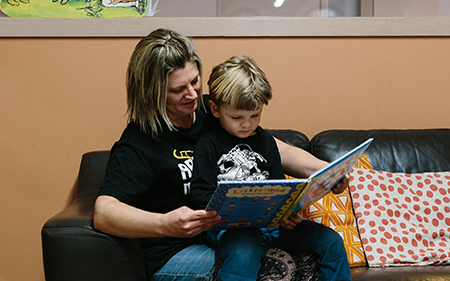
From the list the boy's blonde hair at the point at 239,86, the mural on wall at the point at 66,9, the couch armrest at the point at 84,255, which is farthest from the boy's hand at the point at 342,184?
the mural on wall at the point at 66,9

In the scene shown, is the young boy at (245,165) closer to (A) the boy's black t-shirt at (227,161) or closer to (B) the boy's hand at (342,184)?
(A) the boy's black t-shirt at (227,161)

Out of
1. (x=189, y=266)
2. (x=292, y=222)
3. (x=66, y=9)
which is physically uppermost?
(x=66, y=9)

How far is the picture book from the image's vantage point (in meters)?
0.98

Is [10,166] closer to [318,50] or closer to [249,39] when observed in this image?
[249,39]

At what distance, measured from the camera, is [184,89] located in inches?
52.1

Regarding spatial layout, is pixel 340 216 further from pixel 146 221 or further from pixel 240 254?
pixel 146 221

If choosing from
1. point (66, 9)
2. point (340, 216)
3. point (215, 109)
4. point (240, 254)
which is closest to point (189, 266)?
point (240, 254)

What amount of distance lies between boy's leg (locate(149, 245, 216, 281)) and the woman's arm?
0.13 metres

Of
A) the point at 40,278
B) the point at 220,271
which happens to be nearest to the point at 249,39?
the point at 220,271

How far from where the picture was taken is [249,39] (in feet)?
6.73

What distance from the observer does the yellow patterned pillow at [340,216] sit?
156 cm

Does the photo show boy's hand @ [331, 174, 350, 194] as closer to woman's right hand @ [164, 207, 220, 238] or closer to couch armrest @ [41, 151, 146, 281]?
woman's right hand @ [164, 207, 220, 238]

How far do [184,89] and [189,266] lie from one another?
22.4 inches

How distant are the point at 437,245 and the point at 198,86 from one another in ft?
3.68
